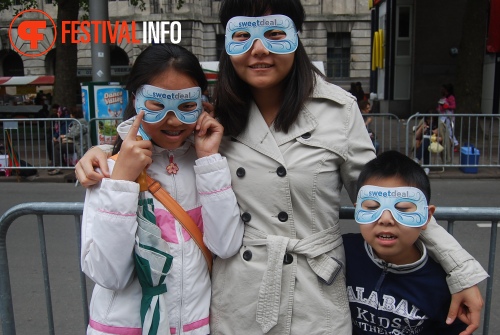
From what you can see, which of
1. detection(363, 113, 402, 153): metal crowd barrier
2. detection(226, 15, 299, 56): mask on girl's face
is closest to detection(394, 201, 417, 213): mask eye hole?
detection(226, 15, 299, 56): mask on girl's face

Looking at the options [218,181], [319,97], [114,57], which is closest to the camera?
[218,181]

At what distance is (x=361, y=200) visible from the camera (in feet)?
6.03

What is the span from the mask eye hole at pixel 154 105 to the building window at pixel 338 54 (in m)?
32.3

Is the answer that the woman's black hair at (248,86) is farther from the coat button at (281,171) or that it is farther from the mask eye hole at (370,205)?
the mask eye hole at (370,205)

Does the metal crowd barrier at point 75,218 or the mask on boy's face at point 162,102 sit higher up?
the mask on boy's face at point 162,102

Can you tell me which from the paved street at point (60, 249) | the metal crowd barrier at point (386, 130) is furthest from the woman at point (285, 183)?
the metal crowd barrier at point (386, 130)

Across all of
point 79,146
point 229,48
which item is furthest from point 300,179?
point 79,146

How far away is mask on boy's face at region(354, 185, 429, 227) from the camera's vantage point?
1.78 metres

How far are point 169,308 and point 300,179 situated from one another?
65 cm

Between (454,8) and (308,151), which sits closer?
(308,151)

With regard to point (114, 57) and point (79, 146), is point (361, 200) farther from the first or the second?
point (114, 57)

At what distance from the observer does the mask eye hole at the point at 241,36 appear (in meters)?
1.85

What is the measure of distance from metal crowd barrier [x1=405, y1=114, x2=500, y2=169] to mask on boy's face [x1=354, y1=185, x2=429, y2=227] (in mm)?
8473

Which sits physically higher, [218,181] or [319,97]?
[319,97]
